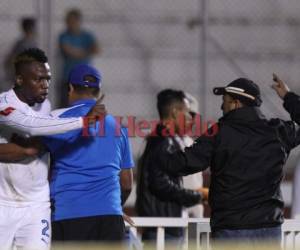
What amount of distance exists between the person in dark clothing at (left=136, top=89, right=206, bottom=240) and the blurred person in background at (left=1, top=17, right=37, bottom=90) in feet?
8.80

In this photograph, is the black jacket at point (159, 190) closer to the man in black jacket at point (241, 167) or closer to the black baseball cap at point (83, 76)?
the black baseball cap at point (83, 76)

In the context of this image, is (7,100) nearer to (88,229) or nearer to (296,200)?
(88,229)

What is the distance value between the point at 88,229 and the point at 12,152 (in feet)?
2.45

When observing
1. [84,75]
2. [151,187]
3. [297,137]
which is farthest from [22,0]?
[297,137]

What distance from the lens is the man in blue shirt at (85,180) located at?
7.02 meters

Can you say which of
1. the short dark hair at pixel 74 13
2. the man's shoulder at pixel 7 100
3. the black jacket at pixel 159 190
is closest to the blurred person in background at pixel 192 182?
the black jacket at pixel 159 190

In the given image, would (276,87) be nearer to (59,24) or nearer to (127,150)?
(127,150)

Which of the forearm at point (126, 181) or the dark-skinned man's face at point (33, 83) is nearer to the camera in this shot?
the dark-skinned man's face at point (33, 83)

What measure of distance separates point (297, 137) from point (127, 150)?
47.7 inches

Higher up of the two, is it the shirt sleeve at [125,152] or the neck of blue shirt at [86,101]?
the neck of blue shirt at [86,101]

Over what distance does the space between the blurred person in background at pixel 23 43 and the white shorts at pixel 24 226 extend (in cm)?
457

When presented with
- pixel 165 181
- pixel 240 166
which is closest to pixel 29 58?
pixel 240 166

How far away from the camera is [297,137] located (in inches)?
274

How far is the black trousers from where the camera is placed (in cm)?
704
